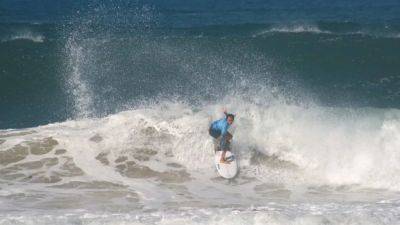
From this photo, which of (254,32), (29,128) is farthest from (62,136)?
(254,32)

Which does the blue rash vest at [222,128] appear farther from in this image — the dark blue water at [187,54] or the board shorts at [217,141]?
the dark blue water at [187,54]

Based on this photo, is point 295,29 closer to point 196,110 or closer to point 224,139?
point 196,110

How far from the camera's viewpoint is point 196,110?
62.8ft

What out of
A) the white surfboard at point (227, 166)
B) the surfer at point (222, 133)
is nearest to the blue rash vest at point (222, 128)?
the surfer at point (222, 133)

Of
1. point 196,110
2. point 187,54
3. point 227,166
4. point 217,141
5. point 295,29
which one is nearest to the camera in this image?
point 227,166

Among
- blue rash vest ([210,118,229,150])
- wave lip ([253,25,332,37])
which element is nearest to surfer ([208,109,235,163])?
blue rash vest ([210,118,229,150])

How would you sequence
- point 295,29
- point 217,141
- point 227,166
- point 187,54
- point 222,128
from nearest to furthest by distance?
point 222,128, point 227,166, point 217,141, point 187,54, point 295,29

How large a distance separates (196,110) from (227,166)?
3112 mm

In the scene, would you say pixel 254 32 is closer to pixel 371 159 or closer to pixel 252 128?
pixel 252 128

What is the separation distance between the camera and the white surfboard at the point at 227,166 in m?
16.3

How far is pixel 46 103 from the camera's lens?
70.9 ft

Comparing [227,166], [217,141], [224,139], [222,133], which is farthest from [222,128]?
[227,166]

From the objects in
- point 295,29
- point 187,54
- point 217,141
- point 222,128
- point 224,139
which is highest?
point 295,29

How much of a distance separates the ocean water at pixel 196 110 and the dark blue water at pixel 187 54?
80 millimetres
